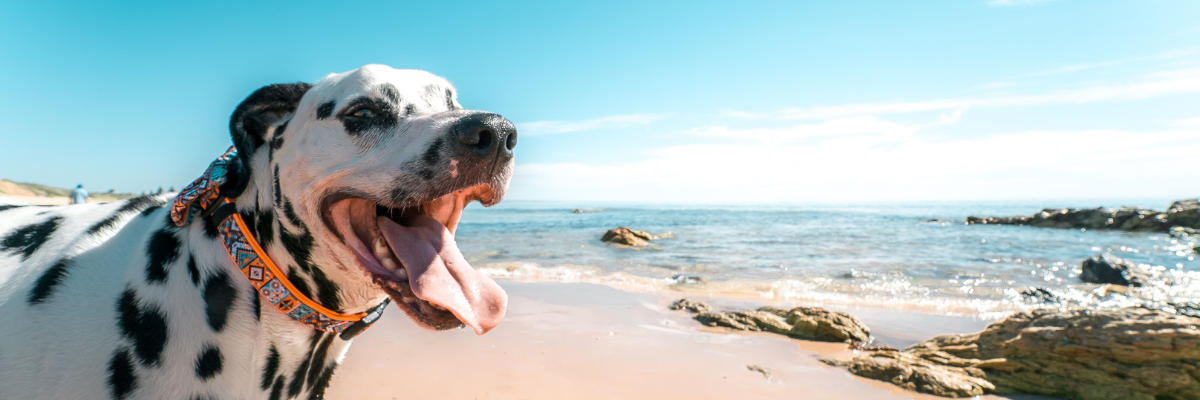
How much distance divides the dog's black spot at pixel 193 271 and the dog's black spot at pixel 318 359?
460 millimetres

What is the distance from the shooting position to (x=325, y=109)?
192cm

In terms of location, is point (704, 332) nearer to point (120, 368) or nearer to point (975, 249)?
point (120, 368)

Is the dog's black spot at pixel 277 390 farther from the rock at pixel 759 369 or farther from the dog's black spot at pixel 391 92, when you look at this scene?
the rock at pixel 759 369

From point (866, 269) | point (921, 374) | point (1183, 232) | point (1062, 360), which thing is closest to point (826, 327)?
point (921, 374)

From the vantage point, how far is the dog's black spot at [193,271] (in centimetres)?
178

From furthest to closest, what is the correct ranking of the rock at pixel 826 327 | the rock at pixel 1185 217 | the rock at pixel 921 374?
the rock at pixel 1185 217, the rock at pixel 826 327, the rock at pixel 921 374

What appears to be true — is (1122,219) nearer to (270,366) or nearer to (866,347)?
(866,347)

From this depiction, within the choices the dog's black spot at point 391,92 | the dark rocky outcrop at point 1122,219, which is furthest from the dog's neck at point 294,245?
the dark rocky outcrop at point 1122,219

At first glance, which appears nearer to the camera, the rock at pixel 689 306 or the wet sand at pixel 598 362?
the wet sand at pixel 598 362

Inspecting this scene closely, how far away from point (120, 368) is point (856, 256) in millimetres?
15504

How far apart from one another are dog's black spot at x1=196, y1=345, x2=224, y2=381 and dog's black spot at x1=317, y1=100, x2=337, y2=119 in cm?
83

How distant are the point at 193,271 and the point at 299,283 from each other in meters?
0.32

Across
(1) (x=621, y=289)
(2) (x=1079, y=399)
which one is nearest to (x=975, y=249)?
(1) (x=621, y=289)

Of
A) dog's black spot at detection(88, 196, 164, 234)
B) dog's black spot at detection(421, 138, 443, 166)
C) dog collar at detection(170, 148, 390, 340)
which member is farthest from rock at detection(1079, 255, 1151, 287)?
dog's black spot at detection(88, 196, 164, 234)
